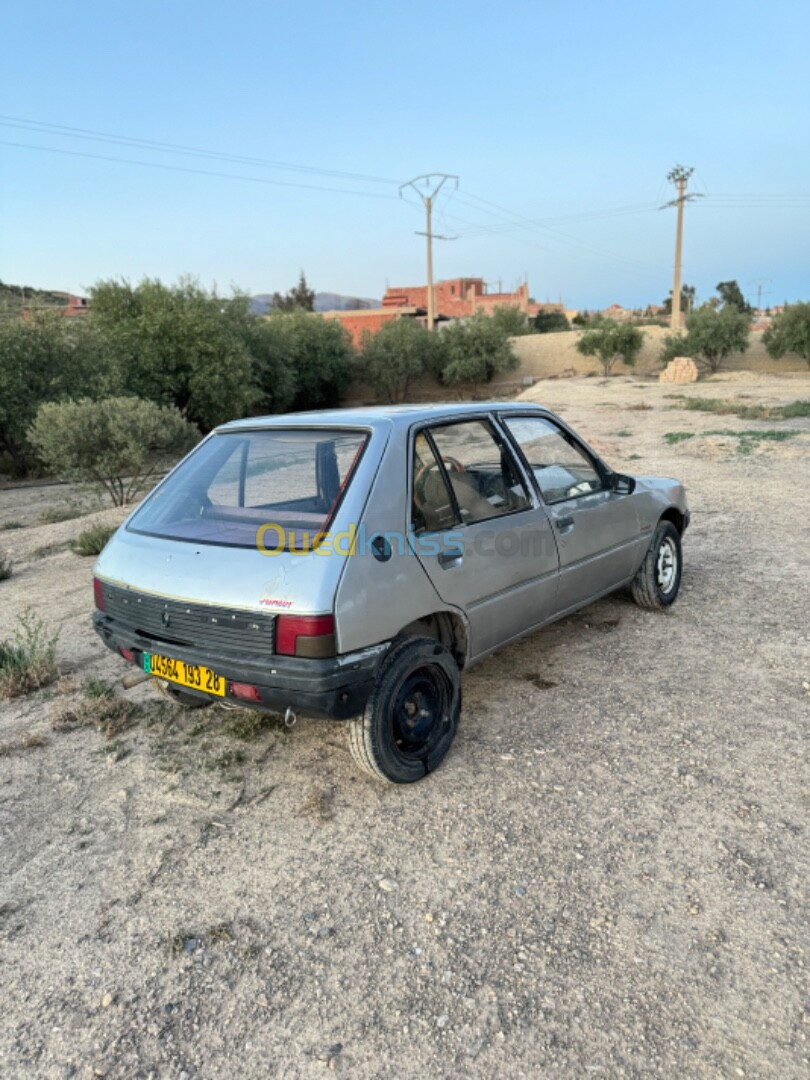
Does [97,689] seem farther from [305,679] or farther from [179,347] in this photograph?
[179,347]

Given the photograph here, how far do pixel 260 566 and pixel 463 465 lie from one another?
4.80 feet

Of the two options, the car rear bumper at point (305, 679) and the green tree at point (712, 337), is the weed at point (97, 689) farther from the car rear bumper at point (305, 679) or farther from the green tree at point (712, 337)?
the green tree at point (712, 337)

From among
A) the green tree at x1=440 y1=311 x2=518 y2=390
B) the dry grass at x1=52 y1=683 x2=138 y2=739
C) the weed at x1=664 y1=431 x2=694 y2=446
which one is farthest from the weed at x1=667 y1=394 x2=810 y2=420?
the green tree at x1=440 y1=311 x2=518 y2=390

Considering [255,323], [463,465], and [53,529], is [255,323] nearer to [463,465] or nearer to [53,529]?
[53,529]

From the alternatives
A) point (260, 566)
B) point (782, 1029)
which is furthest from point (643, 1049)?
point (260, 566)

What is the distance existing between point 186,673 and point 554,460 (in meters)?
2.55

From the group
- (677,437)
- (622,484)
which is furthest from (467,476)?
(677,437)

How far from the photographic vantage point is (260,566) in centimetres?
267

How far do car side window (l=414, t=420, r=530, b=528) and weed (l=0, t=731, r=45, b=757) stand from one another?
7.52 ft

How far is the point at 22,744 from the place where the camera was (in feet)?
11.3

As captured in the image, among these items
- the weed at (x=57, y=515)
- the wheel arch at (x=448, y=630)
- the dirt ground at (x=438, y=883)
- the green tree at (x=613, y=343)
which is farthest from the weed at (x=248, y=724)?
the green tree at (x=613, y=343)

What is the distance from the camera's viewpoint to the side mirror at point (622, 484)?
4.41 metres

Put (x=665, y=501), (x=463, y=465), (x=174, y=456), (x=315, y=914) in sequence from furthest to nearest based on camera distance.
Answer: (x=174, y=456) → (x=665, y=501) → (x=463, y=465) → (x=315, y=914)

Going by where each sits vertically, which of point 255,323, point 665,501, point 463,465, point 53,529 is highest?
point 255,323
